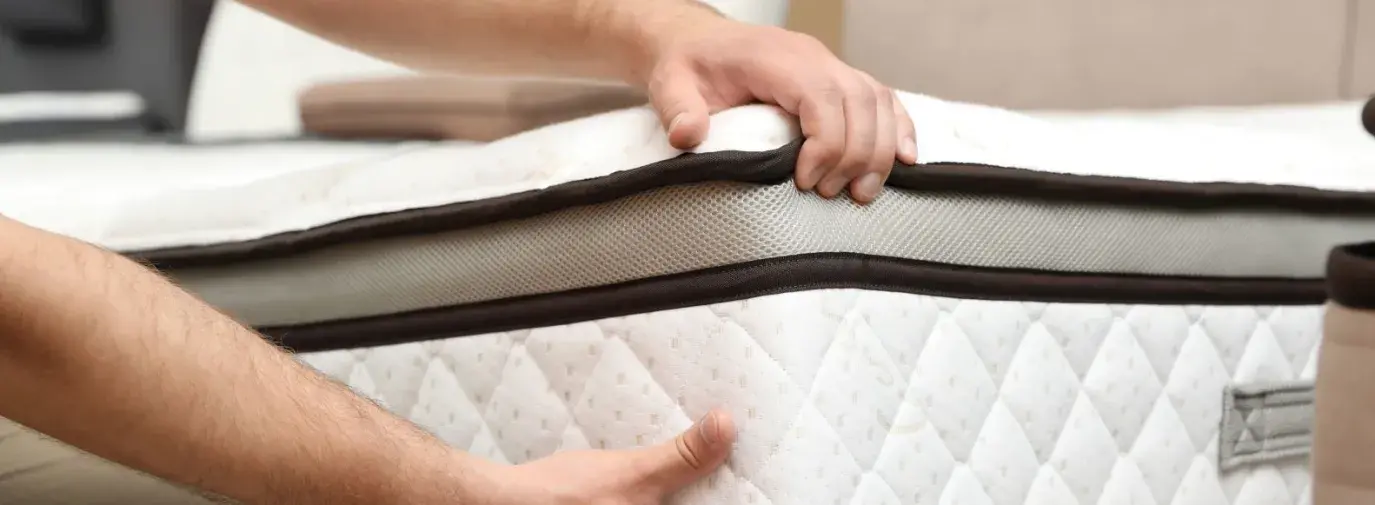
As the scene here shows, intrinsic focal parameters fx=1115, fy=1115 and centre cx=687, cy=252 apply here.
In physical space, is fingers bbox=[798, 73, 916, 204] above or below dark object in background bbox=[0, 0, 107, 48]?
below

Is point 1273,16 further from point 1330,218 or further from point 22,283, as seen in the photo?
point 22,283

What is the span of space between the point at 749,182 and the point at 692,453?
14 centimetres

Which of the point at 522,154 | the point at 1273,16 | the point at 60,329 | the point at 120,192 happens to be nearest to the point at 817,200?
the point at 522,154

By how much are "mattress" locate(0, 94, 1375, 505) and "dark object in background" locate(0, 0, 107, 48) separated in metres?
1.39

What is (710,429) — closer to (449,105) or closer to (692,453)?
(692,453)

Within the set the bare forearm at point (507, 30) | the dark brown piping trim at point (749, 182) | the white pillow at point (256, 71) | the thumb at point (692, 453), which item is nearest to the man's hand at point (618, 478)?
the thumb at point (692, 453)

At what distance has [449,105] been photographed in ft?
3.79

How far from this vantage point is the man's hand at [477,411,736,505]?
1.87ft

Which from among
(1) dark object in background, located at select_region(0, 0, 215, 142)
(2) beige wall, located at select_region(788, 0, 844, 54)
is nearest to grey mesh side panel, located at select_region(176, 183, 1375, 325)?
(2) beige wall, located at select_region(788, 0, 844, 54)

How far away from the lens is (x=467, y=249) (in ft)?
2.20

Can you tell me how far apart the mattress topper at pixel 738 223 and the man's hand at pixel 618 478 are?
0.08m

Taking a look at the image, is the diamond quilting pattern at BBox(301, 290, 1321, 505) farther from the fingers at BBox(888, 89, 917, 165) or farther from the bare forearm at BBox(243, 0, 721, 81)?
the bare forearm at BBox(243, 0, 721, 81)

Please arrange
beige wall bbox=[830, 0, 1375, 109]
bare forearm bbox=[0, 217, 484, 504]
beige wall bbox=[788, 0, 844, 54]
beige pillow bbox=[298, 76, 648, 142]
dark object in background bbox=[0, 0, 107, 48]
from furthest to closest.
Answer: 1. dark object in background bbox=[0, 0, 107, 48]
2. beige wall bbox=[788, 0, 844, 54]
3. beige wall bbox=[830, 0, 1375, 109]
4. beige pillow bbox=[298, 76, 648, 142]
5. bare forearm bbox=[0, 217, 484, 504]

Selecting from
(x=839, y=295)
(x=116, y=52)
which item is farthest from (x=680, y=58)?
(x=116, y=52)
